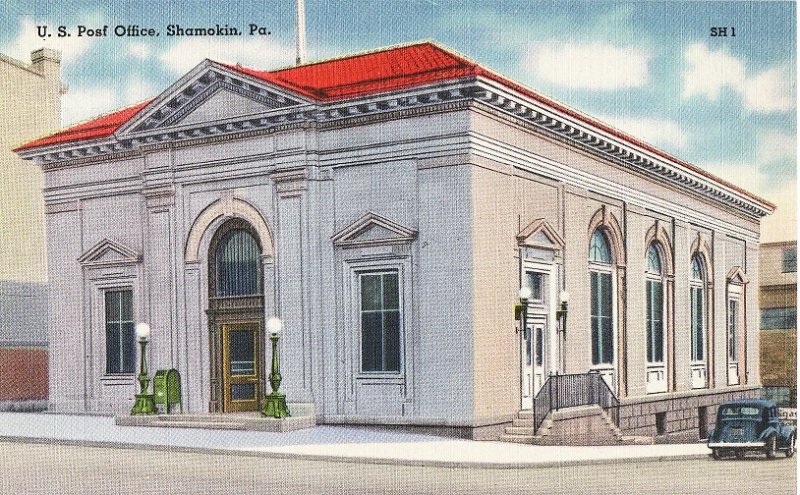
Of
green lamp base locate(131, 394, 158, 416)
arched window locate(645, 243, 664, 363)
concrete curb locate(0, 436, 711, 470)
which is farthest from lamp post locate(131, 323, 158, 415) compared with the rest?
arched window locate(645, 243, 664, 363)

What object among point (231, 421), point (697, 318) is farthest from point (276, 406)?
point (697, 318)

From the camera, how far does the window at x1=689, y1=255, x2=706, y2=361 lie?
27.5 m

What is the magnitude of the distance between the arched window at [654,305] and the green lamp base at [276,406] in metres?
9.57

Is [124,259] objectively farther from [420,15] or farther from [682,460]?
[682,460]

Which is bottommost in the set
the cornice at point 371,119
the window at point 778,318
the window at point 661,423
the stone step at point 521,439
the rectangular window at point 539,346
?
the window at point 661,423

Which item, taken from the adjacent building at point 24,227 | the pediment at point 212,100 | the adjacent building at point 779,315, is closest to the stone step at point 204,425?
the adjacent building at point 24,227

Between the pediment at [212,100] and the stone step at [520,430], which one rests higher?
the pediment at [212,100]

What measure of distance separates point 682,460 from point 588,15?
23.0 feet

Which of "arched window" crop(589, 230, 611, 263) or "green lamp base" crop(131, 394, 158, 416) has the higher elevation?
"arched window" crop(589, 230, 611, 263)

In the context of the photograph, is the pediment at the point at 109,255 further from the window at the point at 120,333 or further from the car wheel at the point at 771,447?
the car wheel at the point at 771,447

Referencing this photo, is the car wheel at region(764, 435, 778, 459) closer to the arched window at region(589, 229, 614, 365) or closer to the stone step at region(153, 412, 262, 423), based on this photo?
the arched window at region(589, 229, 614, 365)

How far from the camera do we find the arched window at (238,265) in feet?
73.6

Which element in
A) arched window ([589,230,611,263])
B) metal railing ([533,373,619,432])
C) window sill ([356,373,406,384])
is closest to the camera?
window sill ([356,373,406,384])

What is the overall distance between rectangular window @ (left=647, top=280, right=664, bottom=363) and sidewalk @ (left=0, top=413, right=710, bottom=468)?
22.2ft
